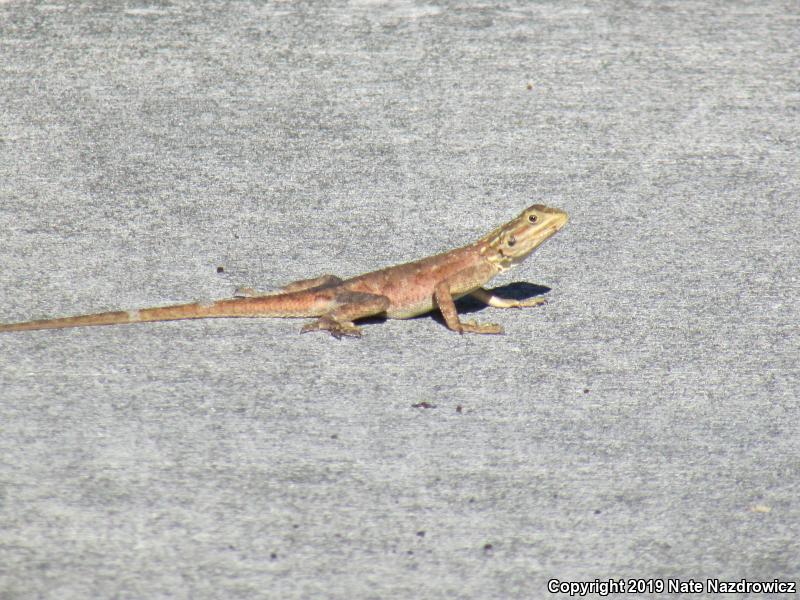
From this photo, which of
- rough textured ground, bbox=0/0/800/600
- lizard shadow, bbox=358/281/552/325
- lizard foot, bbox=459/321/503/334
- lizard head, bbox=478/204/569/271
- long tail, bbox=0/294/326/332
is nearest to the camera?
rough textured ground, bbox=0/0/800/600

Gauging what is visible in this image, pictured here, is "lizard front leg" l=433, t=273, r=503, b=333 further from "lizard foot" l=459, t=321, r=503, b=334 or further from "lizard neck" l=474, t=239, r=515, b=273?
"lizard neck" l=474, t=239, r=515, b=273

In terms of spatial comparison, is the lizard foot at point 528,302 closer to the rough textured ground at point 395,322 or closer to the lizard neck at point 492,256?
the rough textured ground at point 395,322

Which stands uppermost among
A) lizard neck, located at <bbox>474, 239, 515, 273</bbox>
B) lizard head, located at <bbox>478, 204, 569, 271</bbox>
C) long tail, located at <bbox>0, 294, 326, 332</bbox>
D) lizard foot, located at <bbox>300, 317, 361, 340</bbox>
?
lizard head, located at <bbox>478, 204, 569, 271</bbox>

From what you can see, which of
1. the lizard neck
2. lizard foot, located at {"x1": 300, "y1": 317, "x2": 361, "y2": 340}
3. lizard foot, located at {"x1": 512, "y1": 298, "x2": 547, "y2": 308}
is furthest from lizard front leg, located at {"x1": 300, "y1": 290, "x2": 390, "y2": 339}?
lizard foot, located at {"x1": 512, "y1": 298, "x2": 547, "y2": 308}

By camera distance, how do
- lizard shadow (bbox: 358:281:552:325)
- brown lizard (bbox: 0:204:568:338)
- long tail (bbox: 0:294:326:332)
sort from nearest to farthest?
long tail (bbox: 0:294:326:332), brown lizard (bbox: 0:204:568:338), lizard shadow (bbox: 358:281:552:325)

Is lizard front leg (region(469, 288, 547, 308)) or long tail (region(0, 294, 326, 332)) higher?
long tail (region(0, 294, 326, 332))

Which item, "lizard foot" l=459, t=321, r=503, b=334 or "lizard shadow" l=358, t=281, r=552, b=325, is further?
"lizard shadow" l=358, t=281, r=552, b=325

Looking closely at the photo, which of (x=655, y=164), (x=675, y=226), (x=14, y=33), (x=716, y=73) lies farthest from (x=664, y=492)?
(x=14, y=33)

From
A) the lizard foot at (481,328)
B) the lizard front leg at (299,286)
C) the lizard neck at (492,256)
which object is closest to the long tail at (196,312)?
the lizard front leg at (299,286)
